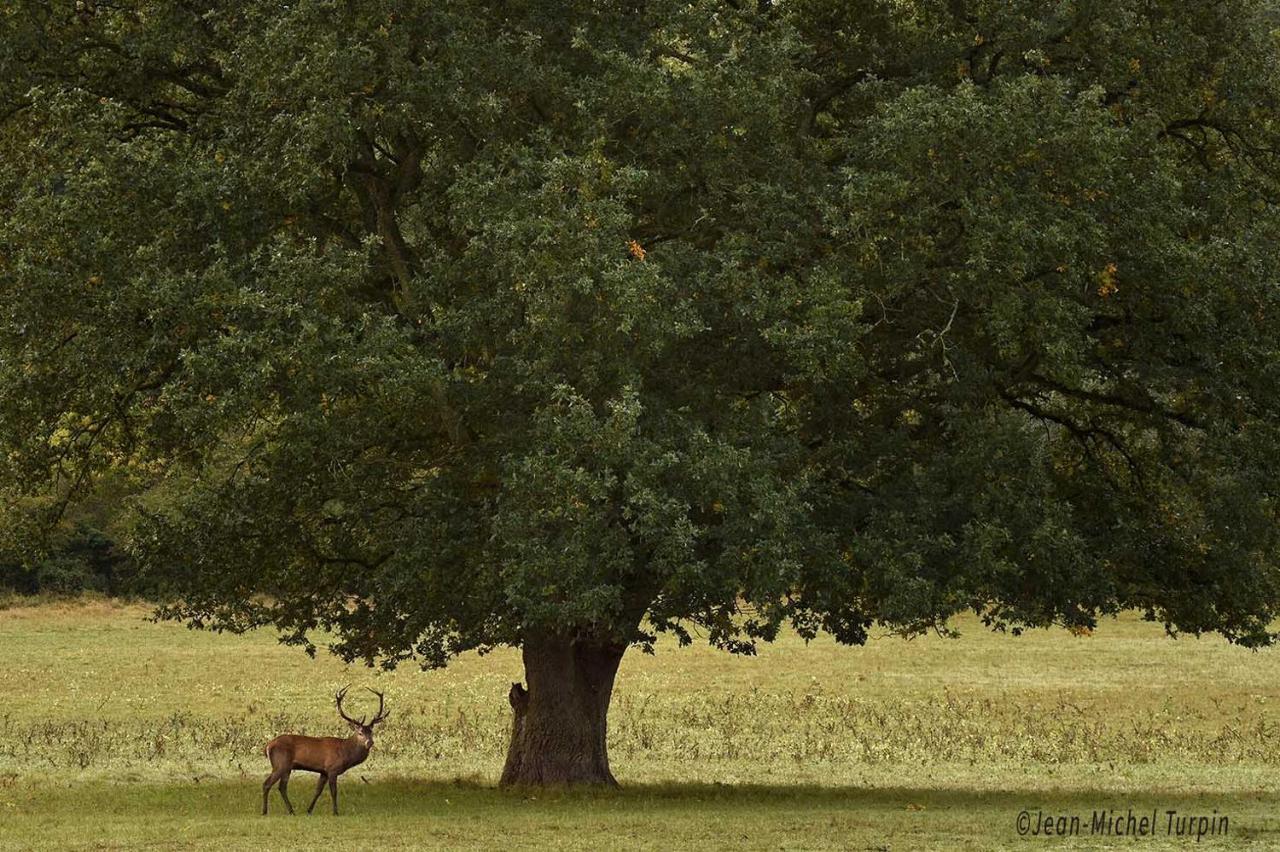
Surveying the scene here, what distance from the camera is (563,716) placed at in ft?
83.1

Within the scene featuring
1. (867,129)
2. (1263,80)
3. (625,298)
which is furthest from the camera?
(1263,80)

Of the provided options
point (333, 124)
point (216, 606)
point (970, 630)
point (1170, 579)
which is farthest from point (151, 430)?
point (970, 630)

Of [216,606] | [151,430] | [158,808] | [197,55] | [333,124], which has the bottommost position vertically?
[158,808]

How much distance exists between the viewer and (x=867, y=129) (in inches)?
874

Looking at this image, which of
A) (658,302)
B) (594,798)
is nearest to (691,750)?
(594,798)

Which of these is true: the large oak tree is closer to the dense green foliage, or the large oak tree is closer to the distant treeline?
the dense green foliage

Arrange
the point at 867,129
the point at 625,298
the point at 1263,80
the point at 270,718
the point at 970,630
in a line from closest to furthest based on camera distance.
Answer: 1. the point at 625,298
2. the point at 867,129
3. the point at 1263,80
4. the point at 270,718
5. the point at 970,630

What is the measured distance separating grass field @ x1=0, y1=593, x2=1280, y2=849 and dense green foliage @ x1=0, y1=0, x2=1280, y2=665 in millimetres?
2455

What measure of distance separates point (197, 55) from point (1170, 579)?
14056mm

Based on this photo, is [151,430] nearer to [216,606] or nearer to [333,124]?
[216,606]

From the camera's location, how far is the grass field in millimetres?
20531

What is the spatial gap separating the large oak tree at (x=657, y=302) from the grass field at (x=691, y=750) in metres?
2.51

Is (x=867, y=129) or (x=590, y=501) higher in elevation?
(x=867, y=129)

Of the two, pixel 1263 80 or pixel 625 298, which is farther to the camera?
pixel 1263 80
